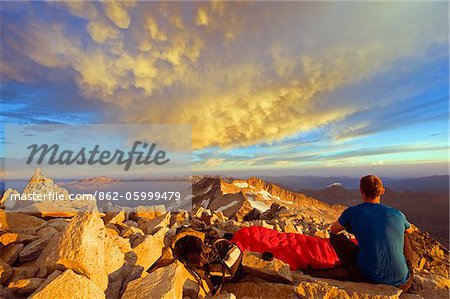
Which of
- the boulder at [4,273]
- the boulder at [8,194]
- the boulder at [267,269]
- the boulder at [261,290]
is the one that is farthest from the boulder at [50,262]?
the boulder at [8,194]

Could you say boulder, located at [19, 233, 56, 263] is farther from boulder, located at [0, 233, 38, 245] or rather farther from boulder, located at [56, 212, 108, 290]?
boulder, located at [56, 212, 108, 290]

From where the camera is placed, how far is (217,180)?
3050cm

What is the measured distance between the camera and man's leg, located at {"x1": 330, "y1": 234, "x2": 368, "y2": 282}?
468 centimetres

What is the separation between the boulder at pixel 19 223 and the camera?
16.3 ft

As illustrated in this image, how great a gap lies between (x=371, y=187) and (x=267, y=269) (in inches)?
88.1

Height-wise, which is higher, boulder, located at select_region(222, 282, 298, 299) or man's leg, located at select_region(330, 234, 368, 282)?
man's leg, located at select_region(330, 234, 368, 282)

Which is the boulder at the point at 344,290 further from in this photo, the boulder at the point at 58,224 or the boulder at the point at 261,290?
the boulder at the point at 58,224

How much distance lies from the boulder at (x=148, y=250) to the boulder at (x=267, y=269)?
1.48 meters

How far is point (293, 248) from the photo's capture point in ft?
16.8

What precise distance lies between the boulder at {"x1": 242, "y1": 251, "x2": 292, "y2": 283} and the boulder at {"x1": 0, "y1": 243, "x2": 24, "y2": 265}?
3520 millimetres

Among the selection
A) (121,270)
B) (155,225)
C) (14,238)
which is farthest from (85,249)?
(155,225)

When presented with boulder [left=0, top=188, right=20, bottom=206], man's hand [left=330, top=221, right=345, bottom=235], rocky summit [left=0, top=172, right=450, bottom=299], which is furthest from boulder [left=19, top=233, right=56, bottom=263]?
man's hand [left=330, top=221, right=345, bottom=235]

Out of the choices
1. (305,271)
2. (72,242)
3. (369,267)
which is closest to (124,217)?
(72,242)

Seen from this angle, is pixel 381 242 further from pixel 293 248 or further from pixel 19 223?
pixel 19 223
